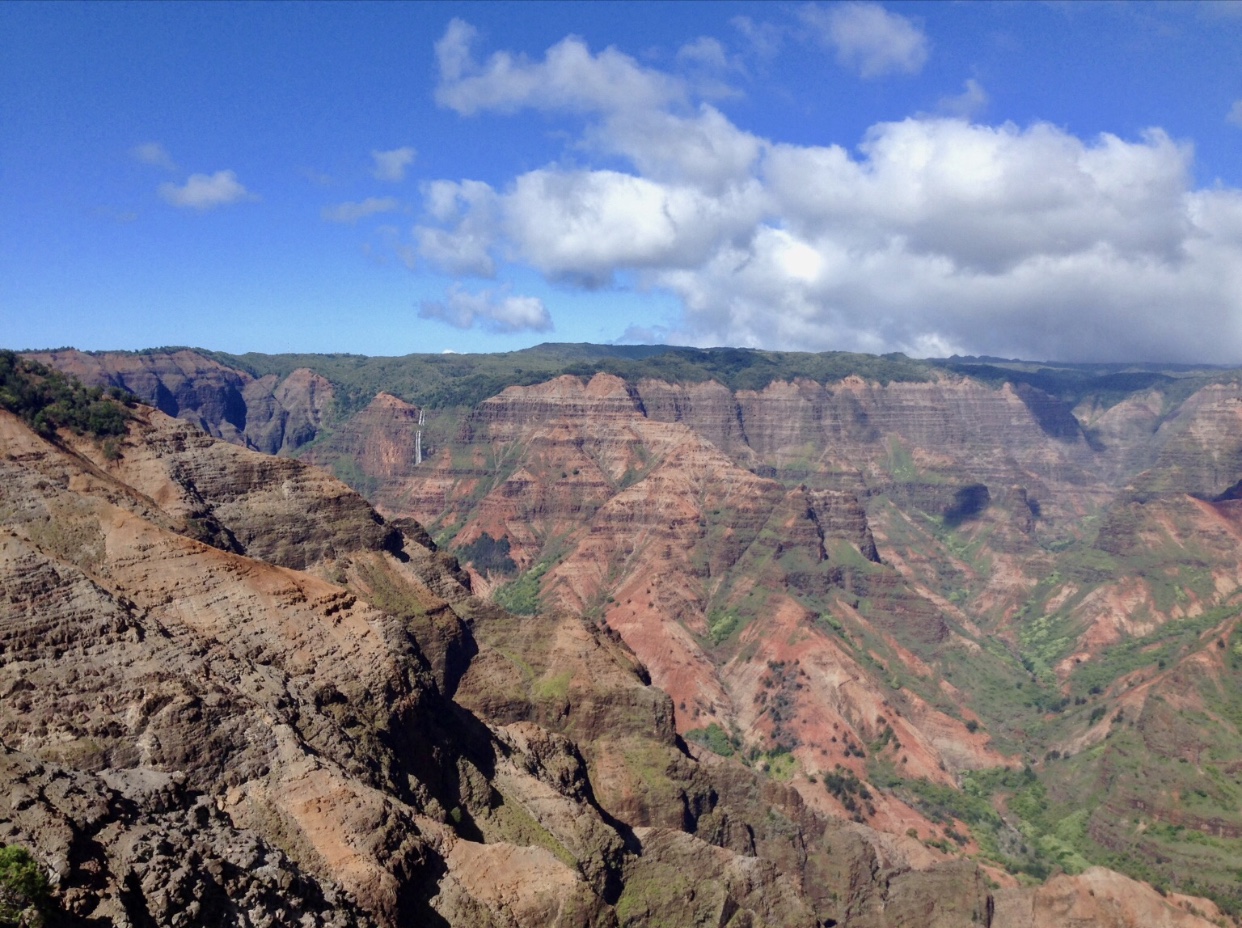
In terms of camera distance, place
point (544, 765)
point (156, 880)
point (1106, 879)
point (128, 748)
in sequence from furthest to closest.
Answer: point (1106, 879)
point (544, 765)
point (128, 748)
point (156, 880)

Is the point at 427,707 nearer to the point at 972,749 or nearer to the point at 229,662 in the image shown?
the point at 229,662

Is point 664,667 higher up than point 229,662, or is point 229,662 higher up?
point 229,662

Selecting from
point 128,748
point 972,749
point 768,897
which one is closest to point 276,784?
point 128,748

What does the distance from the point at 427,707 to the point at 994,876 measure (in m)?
77.9

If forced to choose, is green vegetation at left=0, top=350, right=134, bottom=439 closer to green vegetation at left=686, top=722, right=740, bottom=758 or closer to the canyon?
the canyon

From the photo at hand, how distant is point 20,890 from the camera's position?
2697cm

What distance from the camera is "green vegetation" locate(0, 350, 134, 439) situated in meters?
89.9

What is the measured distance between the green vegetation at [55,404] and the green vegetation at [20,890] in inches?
2739

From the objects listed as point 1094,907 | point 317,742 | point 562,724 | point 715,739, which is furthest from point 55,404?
point 1094,907

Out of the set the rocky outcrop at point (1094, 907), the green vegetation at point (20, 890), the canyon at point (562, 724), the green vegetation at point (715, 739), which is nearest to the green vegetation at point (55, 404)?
the canyon at point (562, 724)

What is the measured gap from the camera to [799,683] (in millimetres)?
152000

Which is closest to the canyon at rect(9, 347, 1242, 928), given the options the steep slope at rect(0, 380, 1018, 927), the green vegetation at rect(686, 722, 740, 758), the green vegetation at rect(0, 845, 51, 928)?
the steep slope at rect(0, 380, 1018, 927)

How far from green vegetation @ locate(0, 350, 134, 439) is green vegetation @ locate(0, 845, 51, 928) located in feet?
228

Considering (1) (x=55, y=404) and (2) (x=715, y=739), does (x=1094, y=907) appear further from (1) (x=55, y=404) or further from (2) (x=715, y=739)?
(1) (x=55, y=404)
